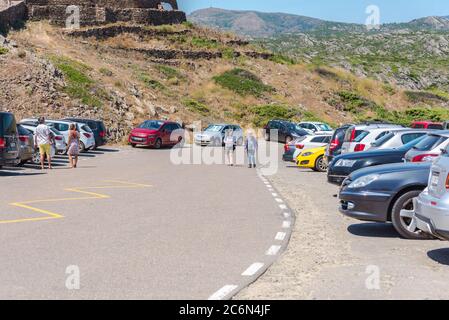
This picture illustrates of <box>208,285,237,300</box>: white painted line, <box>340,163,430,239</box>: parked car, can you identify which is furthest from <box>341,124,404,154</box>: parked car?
<box>208,285,237,300</box>: white painted line

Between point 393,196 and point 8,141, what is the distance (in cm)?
1333

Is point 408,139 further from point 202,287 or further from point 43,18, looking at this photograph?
point 43,18

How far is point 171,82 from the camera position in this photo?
62.2 metres

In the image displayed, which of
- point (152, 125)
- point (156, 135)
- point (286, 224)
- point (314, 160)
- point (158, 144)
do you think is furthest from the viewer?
point (152, 125)

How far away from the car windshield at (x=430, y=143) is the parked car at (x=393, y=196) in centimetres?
421

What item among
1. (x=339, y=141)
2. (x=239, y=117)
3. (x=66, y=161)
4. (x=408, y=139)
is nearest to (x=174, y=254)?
(x=408, y=139)

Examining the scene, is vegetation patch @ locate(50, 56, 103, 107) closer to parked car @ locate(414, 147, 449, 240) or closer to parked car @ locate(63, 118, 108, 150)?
parked car @ locate(63, 118, 108, 150)

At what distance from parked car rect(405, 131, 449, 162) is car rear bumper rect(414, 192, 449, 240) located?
235 inches

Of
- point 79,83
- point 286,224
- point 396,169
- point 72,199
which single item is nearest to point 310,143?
point 72,199

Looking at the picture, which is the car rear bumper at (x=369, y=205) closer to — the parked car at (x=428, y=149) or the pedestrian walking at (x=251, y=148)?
the parked car at (x=428, y=149)

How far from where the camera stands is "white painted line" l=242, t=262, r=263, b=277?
8.23 metres

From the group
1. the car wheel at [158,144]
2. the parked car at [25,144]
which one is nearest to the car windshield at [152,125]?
the car wheel at [158,144]

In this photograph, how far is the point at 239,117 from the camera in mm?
60188

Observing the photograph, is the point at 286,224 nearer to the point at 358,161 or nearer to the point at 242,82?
the point at 358,161
